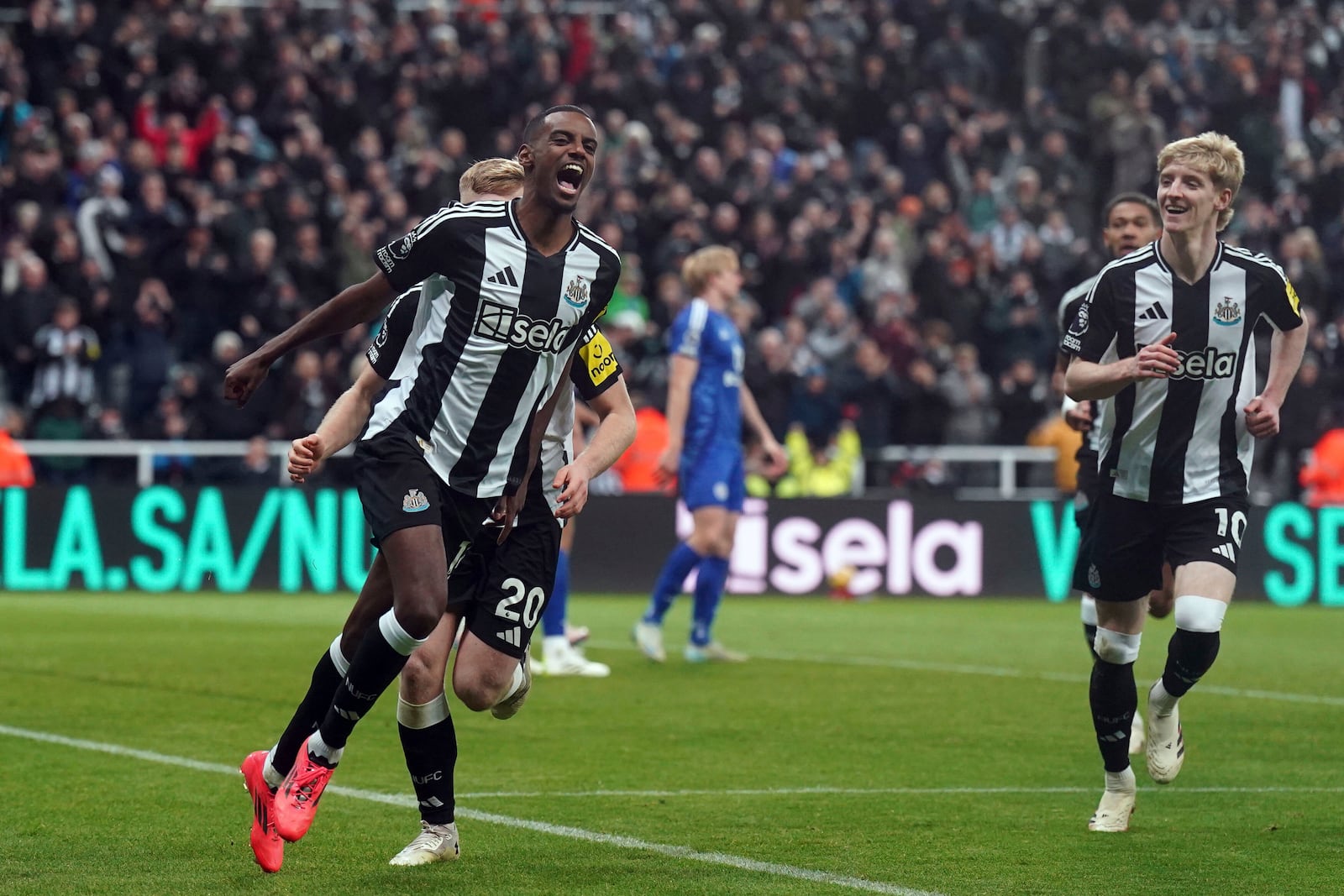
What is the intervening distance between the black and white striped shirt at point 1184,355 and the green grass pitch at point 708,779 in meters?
1.18

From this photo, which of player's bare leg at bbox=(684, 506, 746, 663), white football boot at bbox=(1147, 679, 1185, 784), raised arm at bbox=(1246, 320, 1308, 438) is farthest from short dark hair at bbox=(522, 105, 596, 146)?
player's bare leg at bbox=(684, 506, 746, 663)

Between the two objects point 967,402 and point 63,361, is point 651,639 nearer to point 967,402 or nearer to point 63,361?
point 63,361

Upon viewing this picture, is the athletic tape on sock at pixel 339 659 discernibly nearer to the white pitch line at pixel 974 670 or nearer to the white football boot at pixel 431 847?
the white football boot at pixel 431 847

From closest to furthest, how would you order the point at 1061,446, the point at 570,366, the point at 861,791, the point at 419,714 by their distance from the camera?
the point at 419,714 < the point at 570,366 < the point at 861,791 < the point at 1061,446

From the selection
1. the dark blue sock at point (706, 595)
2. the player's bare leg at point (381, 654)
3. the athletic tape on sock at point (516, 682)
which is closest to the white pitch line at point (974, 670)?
the dark blue sock at point (706, 595)

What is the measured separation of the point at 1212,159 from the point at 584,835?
9.82 feet

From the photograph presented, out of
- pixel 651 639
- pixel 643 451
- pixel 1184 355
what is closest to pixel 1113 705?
pixel 1184 355

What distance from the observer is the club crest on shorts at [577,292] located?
239 inches

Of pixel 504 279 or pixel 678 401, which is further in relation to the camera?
pixel 678 401

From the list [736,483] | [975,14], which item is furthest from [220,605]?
[975,14]

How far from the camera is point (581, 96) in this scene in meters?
24.8

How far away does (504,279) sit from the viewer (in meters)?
5.99

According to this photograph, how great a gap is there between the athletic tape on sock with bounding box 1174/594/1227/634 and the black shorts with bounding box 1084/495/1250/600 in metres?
0.13

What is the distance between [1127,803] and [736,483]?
238 inches
